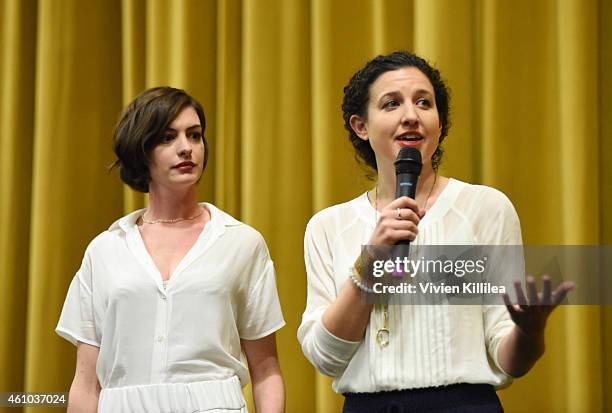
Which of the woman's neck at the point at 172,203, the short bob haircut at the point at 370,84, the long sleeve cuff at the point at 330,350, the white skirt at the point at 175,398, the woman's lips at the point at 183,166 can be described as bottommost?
the white skirt at the point at 175,398

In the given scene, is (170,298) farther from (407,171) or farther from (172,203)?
(407,171)

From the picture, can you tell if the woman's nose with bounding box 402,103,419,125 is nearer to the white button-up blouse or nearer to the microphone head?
the microphone head

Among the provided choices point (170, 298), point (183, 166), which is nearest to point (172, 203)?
point (183, 166)

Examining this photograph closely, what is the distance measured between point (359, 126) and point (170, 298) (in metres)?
0.48

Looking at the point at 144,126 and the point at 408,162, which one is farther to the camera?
the point at 144,126

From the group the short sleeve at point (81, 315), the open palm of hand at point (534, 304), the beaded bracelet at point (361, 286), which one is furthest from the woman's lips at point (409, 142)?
the short sleeve at point (81, 315)

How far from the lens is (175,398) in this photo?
62.8 inches

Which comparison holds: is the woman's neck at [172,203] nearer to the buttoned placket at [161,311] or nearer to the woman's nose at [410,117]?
the buttoned placket at [161,311]

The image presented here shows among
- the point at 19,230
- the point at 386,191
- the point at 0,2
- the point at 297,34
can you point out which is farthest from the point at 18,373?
the point at 386,191

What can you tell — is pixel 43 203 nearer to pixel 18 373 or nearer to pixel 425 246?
pixel 18 373

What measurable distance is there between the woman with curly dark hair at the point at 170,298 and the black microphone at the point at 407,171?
45 cm

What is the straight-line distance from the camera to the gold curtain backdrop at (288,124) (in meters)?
2.18

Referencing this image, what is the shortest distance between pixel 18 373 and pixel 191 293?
119 centimetres

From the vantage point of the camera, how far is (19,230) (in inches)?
103
